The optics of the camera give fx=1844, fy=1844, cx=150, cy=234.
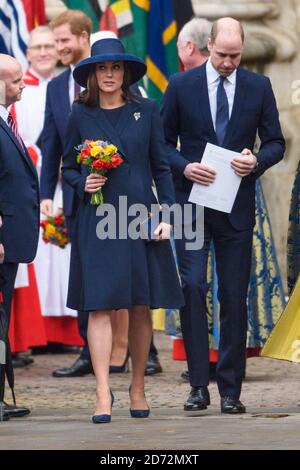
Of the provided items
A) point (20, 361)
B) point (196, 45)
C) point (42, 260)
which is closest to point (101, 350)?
point (196, 45)

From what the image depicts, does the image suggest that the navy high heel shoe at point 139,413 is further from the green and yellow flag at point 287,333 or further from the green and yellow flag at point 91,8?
the green and yellow flag at point 91,8

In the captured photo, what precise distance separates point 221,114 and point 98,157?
910 mm

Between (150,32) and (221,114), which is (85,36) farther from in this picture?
(221,114)

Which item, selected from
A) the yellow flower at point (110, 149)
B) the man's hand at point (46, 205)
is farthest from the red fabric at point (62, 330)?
the yellow flower at point (110, 149)

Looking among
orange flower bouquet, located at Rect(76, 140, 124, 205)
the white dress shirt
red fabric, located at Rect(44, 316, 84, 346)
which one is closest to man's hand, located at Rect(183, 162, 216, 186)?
the white dress shirt

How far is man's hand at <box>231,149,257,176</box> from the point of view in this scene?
9500mm

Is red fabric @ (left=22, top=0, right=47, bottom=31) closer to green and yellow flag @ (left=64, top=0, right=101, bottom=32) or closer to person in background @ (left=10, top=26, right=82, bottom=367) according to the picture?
green and yellow flag @ (left=64, top=0, right=101, bottom=32)

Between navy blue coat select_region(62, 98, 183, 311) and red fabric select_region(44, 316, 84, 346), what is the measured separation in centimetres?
418

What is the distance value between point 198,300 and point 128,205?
71 centimetres

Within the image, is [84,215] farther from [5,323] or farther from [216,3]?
[216,3]

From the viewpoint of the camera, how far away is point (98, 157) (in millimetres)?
9047

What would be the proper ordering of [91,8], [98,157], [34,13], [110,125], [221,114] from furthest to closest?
[91,8], [34,13], [221,114], [110,125], [98,157]

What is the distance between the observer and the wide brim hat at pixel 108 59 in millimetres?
9266

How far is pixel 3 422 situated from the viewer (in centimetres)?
934
